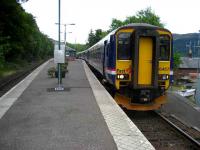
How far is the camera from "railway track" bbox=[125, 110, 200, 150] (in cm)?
1168

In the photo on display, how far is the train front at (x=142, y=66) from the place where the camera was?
1565cm

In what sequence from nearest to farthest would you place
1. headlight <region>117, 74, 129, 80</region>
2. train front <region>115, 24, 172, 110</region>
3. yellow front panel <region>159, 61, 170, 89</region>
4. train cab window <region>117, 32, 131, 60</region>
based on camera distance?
train front <region>115, 24, 172, 110</region> < headlight <region>117, 74, 129, 80</region> < train cab window <region>117, 32, 131, 60</region> < yellow front panel <region>159, 61, 170, 89</region>

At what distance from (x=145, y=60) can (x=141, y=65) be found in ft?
0.76

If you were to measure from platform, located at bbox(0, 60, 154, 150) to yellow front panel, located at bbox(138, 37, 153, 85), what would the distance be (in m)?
1.54

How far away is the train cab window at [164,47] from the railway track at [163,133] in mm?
2215

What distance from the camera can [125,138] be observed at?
8812 millimetres

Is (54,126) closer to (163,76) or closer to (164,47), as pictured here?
(163,76)

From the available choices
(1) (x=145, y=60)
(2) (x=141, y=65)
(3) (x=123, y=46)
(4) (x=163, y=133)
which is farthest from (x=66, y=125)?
(3) (x=123, y=46)

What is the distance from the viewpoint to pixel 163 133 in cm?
1339

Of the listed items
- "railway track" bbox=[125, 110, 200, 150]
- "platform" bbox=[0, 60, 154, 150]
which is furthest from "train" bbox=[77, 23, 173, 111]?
"platform" bbox=[0, 60, 154, 150]

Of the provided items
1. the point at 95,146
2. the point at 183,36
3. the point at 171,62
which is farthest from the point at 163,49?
the point at 183,36

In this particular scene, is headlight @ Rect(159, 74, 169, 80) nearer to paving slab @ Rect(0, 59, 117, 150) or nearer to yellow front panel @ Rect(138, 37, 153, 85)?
yellow front panel @ Rect(138, 37, 153, 85)

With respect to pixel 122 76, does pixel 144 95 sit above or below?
below

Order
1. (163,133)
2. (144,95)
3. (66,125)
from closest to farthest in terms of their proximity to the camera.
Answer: (66,125)
(163,133)
(144,95)
